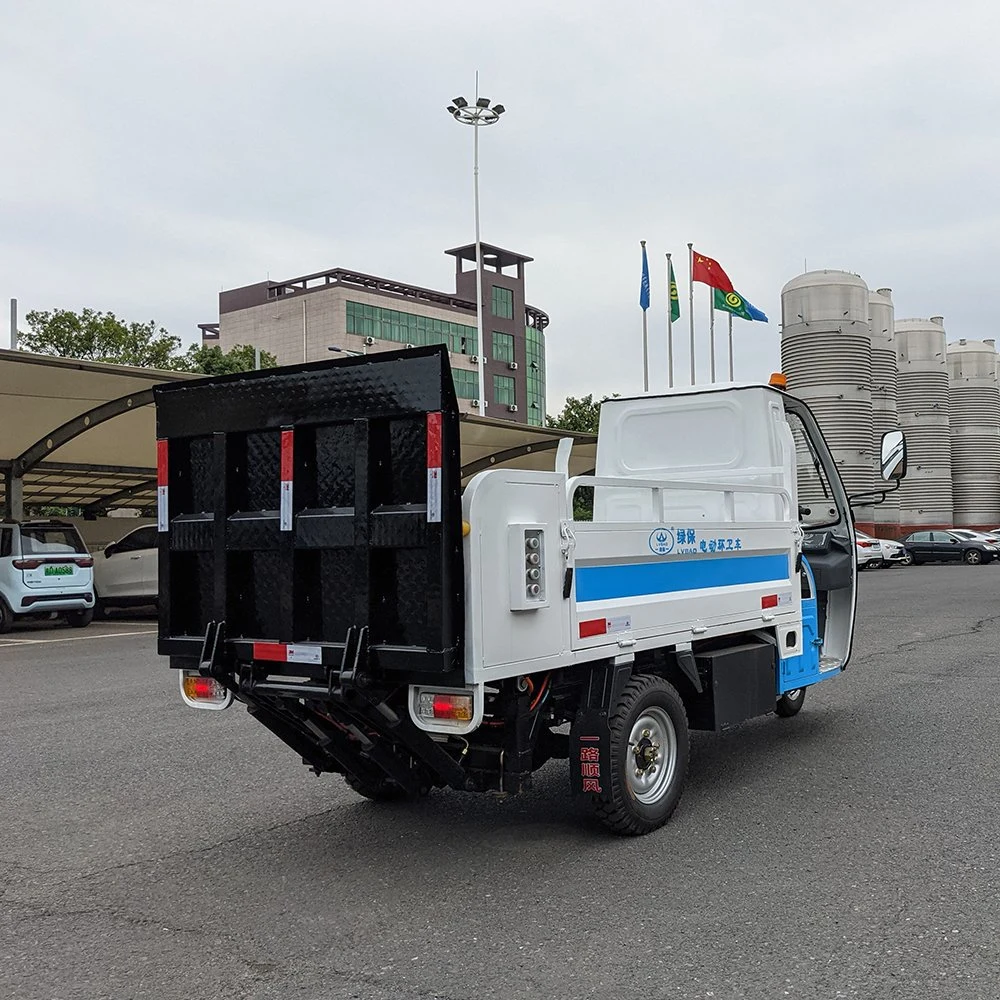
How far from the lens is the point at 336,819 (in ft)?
20.1

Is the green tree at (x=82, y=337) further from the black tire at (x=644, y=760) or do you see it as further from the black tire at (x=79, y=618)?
the black tire at (x=644, y=760)

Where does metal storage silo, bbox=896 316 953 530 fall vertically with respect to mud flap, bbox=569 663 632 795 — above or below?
above

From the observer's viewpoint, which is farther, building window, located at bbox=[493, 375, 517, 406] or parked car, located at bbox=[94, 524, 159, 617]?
building window, located at bbox=[493, 375, 517, 406]

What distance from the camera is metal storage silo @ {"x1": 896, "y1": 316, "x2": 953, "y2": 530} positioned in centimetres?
5597

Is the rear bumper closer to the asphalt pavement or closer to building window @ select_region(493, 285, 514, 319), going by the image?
the asphalt pavement

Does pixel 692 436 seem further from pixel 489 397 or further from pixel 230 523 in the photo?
pixel 489 397

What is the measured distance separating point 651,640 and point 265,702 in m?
1.94

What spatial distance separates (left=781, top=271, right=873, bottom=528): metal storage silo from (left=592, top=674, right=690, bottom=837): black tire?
3971 cm

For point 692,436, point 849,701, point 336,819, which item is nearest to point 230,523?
point 336,819

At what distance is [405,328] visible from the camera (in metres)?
83.9

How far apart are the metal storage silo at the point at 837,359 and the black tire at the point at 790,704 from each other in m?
36.4

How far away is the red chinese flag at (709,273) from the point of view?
31.6 m

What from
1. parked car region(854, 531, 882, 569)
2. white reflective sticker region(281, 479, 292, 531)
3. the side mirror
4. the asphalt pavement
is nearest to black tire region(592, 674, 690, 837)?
the asphalt pavement

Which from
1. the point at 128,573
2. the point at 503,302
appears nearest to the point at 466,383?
the point at 503,302
